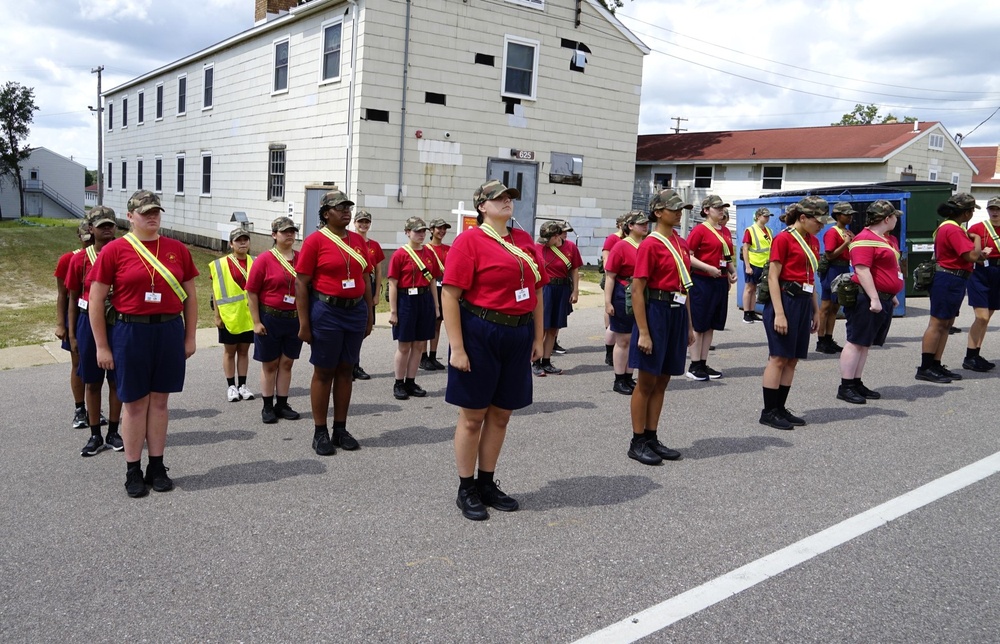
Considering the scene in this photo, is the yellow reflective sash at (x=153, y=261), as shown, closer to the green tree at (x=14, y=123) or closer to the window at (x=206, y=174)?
the window at (x=206, y=174)

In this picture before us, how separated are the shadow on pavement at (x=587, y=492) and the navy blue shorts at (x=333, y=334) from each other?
1.85 meters

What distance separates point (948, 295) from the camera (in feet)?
29.4

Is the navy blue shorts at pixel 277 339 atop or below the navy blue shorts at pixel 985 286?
below

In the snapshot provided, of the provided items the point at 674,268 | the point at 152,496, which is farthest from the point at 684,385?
the point at 152,496

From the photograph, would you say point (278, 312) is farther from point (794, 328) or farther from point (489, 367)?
point (794, 328)

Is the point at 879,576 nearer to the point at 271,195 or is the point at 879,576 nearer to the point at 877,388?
the point at 877,388

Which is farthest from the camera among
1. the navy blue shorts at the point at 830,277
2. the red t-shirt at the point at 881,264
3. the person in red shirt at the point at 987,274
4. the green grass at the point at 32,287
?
the green grass at the point at 32,287

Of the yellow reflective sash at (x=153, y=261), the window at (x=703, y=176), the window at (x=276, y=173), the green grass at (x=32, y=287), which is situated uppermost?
the window at (x=703, y=176)

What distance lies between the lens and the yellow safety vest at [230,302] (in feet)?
24.8

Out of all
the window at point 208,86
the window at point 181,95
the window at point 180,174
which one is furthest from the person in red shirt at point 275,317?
the window at point 181,95

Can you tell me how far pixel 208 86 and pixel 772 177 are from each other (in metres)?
21.5

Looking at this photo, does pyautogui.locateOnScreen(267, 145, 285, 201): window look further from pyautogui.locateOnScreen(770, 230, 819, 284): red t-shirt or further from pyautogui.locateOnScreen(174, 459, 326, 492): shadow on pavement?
pyautogui.locateOnScreen(770, 230, 819, 284): red t-shirt

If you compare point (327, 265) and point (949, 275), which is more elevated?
point (949, 275)

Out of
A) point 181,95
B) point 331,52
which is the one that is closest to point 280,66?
point 331,52
